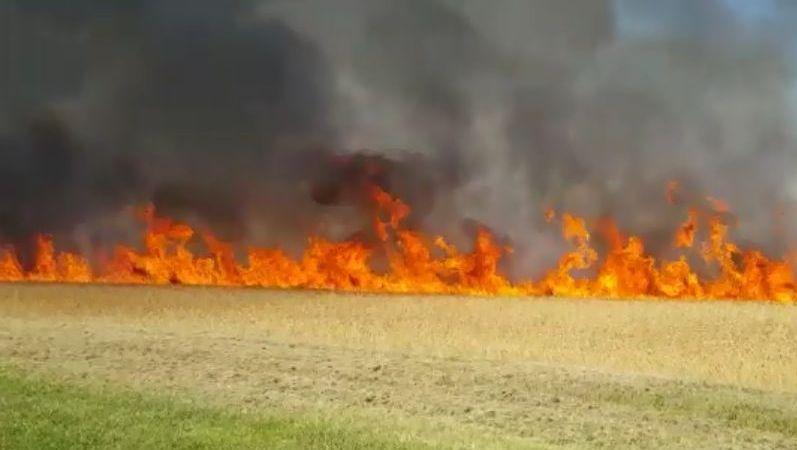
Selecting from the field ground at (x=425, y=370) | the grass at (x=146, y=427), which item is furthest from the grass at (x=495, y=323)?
the grass at (x=146, y=427)

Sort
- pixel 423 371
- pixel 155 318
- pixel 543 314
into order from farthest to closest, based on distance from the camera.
Answer: pixel 543 314 → pixel 155 318 → pixel 423 371

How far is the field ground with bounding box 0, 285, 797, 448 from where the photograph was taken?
15312mm

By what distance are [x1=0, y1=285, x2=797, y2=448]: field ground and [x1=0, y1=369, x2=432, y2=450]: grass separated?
0.08m

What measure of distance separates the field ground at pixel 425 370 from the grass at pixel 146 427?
0.08 meters

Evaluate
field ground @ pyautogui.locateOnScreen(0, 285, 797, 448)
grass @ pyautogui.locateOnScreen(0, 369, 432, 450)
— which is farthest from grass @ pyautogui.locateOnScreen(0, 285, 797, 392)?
grass @ pyautogui.locateOnScreen(0, 369, 432, 450)

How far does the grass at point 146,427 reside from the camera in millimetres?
12477

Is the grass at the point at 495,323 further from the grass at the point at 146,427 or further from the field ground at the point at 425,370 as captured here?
the grass at the point at 146,427

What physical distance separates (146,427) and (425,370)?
8243 millimetres

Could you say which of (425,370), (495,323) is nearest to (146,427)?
(425,370)

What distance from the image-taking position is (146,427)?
13.4m

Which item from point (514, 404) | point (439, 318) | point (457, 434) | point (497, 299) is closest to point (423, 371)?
point (514, 404)

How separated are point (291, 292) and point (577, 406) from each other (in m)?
25.3

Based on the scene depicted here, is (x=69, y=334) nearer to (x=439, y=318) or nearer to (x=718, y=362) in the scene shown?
(x=439, y=318)

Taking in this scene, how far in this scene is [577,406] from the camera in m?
17.5
